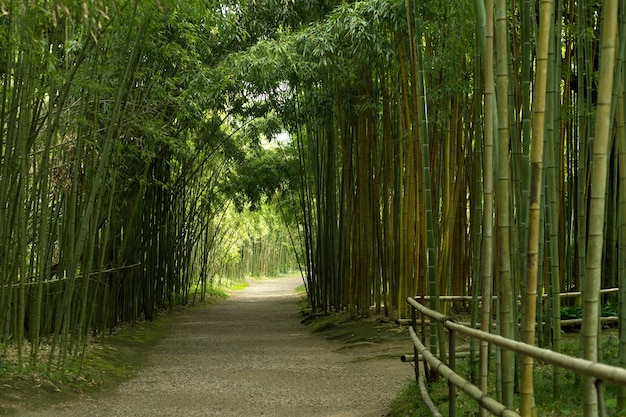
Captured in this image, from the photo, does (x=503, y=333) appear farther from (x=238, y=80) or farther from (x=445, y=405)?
(x=238, y=80)

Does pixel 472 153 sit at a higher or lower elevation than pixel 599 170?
higher

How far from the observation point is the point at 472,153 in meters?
6.04

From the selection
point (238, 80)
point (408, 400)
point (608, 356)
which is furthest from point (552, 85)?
point (238, 80)

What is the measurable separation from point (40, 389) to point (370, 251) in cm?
413

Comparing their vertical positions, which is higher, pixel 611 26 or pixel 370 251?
pixel 611 26

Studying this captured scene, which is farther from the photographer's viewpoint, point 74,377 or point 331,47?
point 331,47

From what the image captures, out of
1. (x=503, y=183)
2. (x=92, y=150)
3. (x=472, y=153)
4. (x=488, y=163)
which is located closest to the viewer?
(x=503, y=183)

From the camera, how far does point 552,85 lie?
261 cm

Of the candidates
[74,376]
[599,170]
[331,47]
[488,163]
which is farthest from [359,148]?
[599,170]

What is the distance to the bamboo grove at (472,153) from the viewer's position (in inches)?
85.0

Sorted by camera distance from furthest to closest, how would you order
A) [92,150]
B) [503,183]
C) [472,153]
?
[472,153] < [92,150] < [503,183]

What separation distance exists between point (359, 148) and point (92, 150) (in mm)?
3110

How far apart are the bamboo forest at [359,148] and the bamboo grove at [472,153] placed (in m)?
0.01

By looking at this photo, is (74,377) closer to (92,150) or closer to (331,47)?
(92,150)
